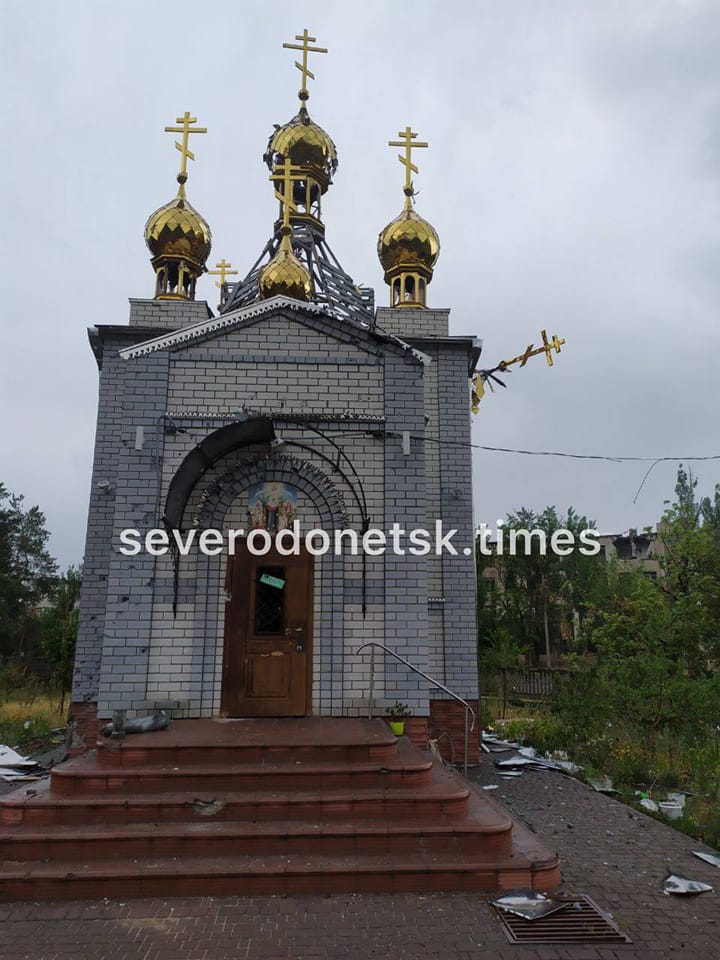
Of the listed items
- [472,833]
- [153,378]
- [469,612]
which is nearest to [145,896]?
[472,833]

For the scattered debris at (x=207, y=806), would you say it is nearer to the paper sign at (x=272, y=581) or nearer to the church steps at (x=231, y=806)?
the church steps at (x=231, y=806)

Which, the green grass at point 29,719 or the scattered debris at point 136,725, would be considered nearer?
the scattered debris at point 136,725

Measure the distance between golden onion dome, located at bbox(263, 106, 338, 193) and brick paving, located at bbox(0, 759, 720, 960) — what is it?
44.6ft

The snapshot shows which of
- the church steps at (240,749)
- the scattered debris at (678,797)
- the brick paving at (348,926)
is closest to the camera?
the brick paving at (348,926)

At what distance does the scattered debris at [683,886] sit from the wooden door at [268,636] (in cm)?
385

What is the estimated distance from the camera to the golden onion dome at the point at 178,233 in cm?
1239

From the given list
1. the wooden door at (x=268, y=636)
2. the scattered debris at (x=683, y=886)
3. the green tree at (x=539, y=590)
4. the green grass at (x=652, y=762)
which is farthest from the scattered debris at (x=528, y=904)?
the green tree at (x=539, y=590)

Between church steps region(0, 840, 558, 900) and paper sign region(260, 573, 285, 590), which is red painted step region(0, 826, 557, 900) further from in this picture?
paper sign region(260, 573, 285, 590)

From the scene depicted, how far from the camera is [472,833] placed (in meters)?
5.20

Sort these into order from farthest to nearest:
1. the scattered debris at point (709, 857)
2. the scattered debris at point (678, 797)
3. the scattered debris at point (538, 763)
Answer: the scattered debris at point (538, 763) → the scattered debris at point (678, 797) → the scattered debris at point (709, 857)

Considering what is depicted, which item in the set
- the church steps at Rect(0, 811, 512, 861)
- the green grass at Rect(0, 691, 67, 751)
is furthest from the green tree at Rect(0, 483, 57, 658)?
the church steps at Rect(0, 811, 512, 861)

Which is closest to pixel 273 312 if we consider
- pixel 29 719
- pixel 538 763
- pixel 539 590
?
pixel 538 763

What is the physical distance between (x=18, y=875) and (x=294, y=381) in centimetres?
560

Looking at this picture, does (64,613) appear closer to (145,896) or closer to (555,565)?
(145,896)
